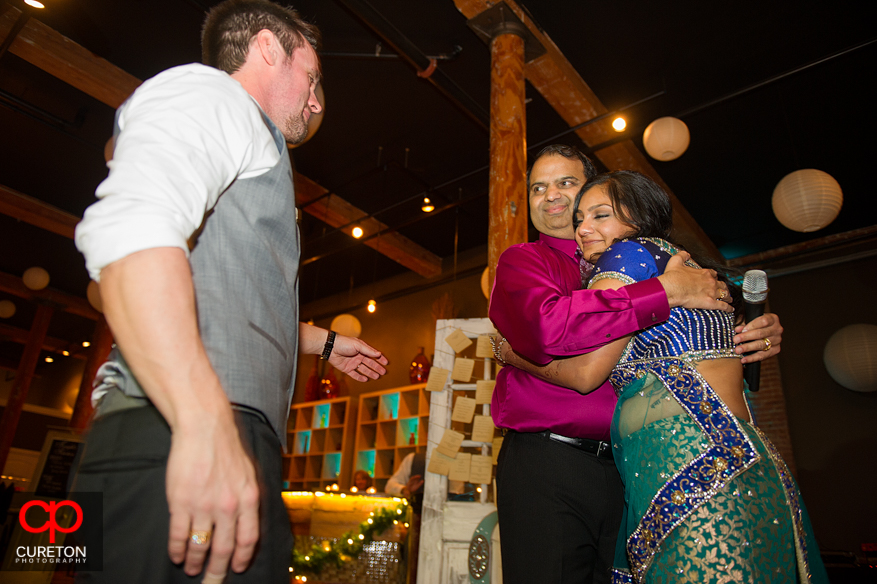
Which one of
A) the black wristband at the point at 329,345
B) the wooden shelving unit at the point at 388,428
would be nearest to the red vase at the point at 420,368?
the wooden shelving unit at the point at 388,428

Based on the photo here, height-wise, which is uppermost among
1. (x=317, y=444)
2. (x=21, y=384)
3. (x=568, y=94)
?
(x=568, y=94)

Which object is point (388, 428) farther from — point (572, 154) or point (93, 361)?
point (572, 154)

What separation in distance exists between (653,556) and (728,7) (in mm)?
4272

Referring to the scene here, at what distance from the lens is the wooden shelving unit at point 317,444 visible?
7895 mm

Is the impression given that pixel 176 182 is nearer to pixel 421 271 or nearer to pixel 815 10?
pixel 815 10

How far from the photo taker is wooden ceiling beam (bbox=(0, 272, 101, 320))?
894 cm

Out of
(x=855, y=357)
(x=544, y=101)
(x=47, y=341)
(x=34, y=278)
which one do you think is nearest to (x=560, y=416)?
(x=544, y=101)

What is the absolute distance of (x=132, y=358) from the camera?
0.62 meters

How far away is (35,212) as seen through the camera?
6723mm

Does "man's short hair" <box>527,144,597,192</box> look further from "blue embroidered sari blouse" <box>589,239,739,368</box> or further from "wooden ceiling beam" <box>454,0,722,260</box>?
"wooden ceiling beam" <box>454,0,722,260</box>

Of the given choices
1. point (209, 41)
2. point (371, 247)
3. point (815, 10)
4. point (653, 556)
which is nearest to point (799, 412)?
point (815, 10)

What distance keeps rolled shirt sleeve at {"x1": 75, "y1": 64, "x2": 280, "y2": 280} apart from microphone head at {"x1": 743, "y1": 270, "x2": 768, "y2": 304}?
46.4 inches

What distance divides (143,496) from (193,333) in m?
0.22

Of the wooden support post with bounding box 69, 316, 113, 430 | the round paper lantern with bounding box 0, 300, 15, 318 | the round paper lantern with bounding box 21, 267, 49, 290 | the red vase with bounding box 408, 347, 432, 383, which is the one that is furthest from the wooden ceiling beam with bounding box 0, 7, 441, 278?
the round paper lantern with bounding box 0, 300, 15, 318
